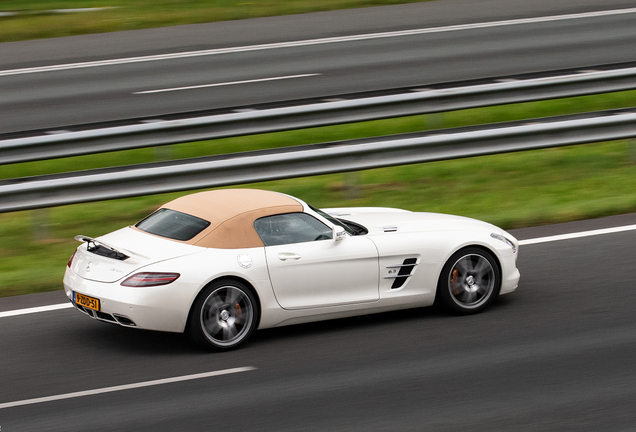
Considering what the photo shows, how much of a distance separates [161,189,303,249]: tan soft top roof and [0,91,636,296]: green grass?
2.12 metres

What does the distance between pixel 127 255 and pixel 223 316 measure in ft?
3.01

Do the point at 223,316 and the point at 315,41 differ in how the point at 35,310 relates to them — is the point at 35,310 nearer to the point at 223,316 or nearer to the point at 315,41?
the point at 223,316

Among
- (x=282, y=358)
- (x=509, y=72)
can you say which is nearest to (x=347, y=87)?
(x=509, y=72)

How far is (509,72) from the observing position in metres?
15.6

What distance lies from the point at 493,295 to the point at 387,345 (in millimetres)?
1285

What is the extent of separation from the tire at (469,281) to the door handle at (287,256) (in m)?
1.37

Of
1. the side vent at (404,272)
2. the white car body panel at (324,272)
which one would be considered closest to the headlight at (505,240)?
the side vent at (404,272)

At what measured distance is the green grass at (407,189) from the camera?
1034 cm

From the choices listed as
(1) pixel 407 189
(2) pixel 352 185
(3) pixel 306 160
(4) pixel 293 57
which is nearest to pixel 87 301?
(3) pixel 306 160

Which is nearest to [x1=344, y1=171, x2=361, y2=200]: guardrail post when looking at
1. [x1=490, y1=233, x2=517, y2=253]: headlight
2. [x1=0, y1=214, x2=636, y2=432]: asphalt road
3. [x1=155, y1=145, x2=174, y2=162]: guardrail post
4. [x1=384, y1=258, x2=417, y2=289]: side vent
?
[x1=155, y1=145, x2=174, y2=162]: guardrail post

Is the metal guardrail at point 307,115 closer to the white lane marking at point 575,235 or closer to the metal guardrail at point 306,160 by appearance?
the metal guardrail at point 306,160

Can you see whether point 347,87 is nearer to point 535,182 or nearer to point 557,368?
point 535,182

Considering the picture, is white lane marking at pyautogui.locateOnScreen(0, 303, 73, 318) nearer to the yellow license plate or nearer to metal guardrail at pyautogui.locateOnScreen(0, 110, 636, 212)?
the yellow license plate

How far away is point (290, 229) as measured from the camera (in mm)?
7656
